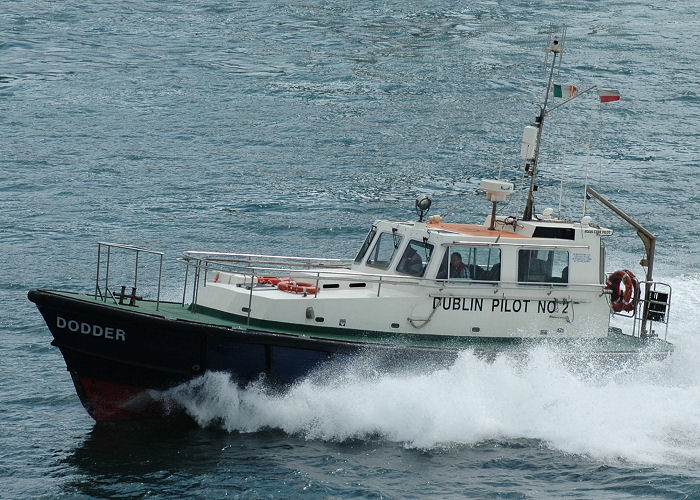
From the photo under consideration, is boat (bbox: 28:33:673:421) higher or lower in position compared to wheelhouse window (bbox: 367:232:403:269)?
lower

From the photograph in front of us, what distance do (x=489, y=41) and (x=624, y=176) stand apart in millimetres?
12722

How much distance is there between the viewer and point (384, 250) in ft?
54.2

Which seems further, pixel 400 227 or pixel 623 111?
pixel 623 111

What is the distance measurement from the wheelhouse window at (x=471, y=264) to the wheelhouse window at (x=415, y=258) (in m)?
0.31

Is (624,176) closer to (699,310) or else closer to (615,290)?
(699,310)

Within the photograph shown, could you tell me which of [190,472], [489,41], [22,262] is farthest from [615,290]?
[489,41]

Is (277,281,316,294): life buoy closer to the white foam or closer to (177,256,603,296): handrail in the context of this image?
(177,256,603,296): handrail

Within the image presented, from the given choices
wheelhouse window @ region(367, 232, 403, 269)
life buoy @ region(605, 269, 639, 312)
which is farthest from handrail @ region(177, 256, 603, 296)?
life buoy @ region(605, 269, 639, 312)

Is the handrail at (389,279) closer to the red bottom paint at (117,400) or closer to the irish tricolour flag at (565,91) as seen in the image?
the red bottom paint at (117,400)

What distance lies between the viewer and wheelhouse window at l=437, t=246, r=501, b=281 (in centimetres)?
1567

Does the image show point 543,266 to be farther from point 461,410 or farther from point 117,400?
point 117,400

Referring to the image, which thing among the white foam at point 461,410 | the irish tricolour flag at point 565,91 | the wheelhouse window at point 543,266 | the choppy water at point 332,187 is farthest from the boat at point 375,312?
the irish tricolour flag at point 565,91

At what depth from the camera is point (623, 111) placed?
35.5 metres

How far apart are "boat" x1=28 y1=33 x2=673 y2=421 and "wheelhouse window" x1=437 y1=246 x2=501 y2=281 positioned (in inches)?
0.7
